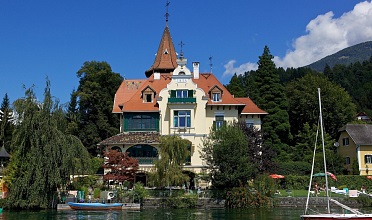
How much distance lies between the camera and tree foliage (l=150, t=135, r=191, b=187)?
38472 millimetres

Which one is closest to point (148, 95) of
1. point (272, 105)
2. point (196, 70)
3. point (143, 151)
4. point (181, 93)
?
point (181, 93)

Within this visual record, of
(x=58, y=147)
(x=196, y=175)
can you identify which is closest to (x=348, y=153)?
(x=196, y=175)

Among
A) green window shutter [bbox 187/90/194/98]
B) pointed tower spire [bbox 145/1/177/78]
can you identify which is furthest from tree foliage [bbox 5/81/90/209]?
pointed tower spire [bbox 145/1/177/78]

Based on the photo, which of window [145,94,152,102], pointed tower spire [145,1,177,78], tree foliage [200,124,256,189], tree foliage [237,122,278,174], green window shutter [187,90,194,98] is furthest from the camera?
pointed tower spire [145,1,177,78]

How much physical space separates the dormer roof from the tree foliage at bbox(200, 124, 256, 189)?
63.1 ft

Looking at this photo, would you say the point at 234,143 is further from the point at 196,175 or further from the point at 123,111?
the point at 123,111

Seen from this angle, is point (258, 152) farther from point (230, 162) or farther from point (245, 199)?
point (245, 199)

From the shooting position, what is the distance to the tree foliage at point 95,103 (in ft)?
199

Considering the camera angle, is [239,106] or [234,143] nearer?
[234,143]

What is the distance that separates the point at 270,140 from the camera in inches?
2265

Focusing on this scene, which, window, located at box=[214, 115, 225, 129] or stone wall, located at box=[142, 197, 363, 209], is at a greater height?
window, located at box=[214, 115, 225, 129]

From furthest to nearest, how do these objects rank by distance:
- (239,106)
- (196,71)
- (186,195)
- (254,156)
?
(196,71) < (239,106) < (254,156) < (186,195)

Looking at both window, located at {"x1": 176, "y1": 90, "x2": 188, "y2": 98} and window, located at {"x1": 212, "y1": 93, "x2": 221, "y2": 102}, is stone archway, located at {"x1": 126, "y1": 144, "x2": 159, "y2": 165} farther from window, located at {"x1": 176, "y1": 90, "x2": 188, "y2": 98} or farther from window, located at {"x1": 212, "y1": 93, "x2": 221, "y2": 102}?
window, located at {"x1": 212, "y1": 93, "x2": 221, "y2": 102}

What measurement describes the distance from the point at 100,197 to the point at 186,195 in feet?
25.3
